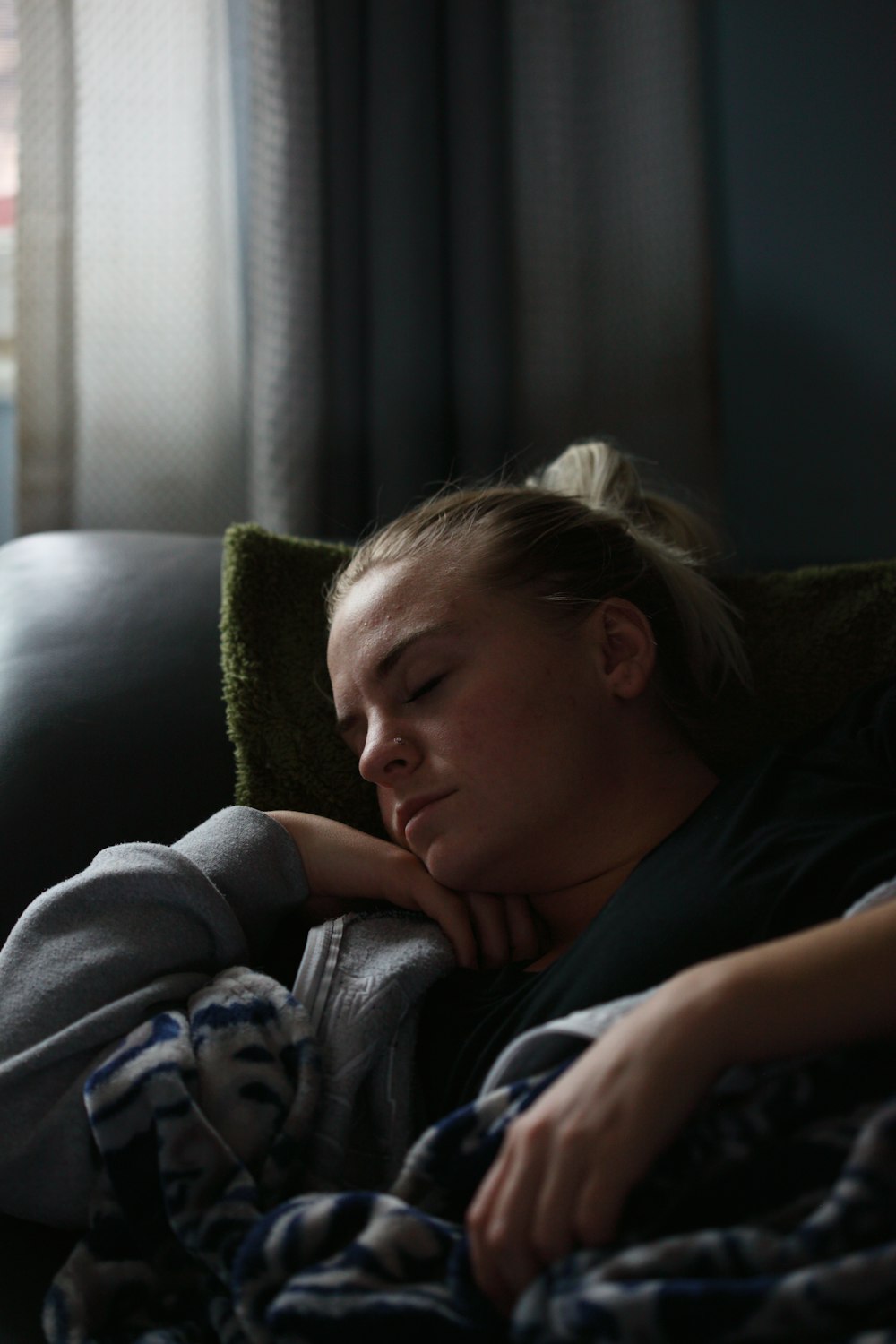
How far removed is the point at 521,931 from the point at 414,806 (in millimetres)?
134

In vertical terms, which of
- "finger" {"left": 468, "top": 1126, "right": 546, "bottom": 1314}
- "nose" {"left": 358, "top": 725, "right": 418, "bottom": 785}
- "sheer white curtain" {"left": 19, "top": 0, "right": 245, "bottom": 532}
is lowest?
"finger" {"left": 468, "top": 1126, "right": 546, "bottom": 1314}

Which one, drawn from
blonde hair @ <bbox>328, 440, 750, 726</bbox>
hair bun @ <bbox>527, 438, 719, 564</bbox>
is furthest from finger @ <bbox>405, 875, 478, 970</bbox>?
hair bun @ <bbox>527, 438, 719, 564</bbox>

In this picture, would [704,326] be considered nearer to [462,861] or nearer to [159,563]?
[159,563]

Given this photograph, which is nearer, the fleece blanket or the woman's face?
the fleece blanket

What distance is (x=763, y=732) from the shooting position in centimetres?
106

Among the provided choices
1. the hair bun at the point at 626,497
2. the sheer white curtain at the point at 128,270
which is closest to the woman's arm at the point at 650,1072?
the hair bun at the point at 626,497

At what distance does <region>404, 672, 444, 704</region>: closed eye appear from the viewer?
0.88m

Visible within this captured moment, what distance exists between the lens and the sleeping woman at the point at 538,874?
1.81 ft

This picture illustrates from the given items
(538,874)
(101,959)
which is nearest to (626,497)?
(538,874)

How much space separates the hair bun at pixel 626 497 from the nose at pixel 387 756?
35 cm

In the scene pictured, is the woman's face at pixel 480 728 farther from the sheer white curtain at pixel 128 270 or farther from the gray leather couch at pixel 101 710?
the sheer white curtain at pixel 128 270

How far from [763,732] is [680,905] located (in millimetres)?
368

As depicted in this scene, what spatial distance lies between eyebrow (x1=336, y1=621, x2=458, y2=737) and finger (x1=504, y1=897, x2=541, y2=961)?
20 centimetres

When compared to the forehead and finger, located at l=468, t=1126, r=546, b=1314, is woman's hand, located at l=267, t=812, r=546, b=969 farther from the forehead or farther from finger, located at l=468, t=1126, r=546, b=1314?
finger, located at l=468, t=1126, r=546, b=1314
